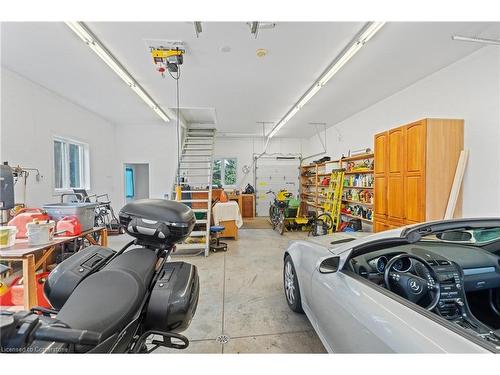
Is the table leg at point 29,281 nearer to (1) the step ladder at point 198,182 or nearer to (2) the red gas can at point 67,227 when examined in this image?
(2) the red gas can at point 67,227

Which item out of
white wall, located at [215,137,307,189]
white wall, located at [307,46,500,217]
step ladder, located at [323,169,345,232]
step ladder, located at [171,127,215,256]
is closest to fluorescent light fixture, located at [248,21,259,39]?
white wall, located at [307,46,500,217]

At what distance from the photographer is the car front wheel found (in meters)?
2.30

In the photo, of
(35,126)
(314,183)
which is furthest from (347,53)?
(314,183)


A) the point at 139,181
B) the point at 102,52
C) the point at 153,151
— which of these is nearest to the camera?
the point at 102,52

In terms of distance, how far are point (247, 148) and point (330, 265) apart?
8.10m

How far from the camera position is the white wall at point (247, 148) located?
9.22 metres

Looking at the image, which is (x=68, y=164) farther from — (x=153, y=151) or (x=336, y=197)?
(x=336, y=197)

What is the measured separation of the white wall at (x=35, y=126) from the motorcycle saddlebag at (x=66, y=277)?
3708 millimetres

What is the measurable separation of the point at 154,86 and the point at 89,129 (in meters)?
2.81

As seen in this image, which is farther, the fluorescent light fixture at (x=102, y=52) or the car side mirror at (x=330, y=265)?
the fluorescent light fixture at (x=102, y=52)

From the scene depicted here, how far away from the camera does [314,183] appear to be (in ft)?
27.0

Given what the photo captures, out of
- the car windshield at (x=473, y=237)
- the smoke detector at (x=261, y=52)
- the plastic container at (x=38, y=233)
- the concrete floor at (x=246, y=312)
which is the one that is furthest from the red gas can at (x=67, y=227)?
the car windshield at (x=473, y=237)
